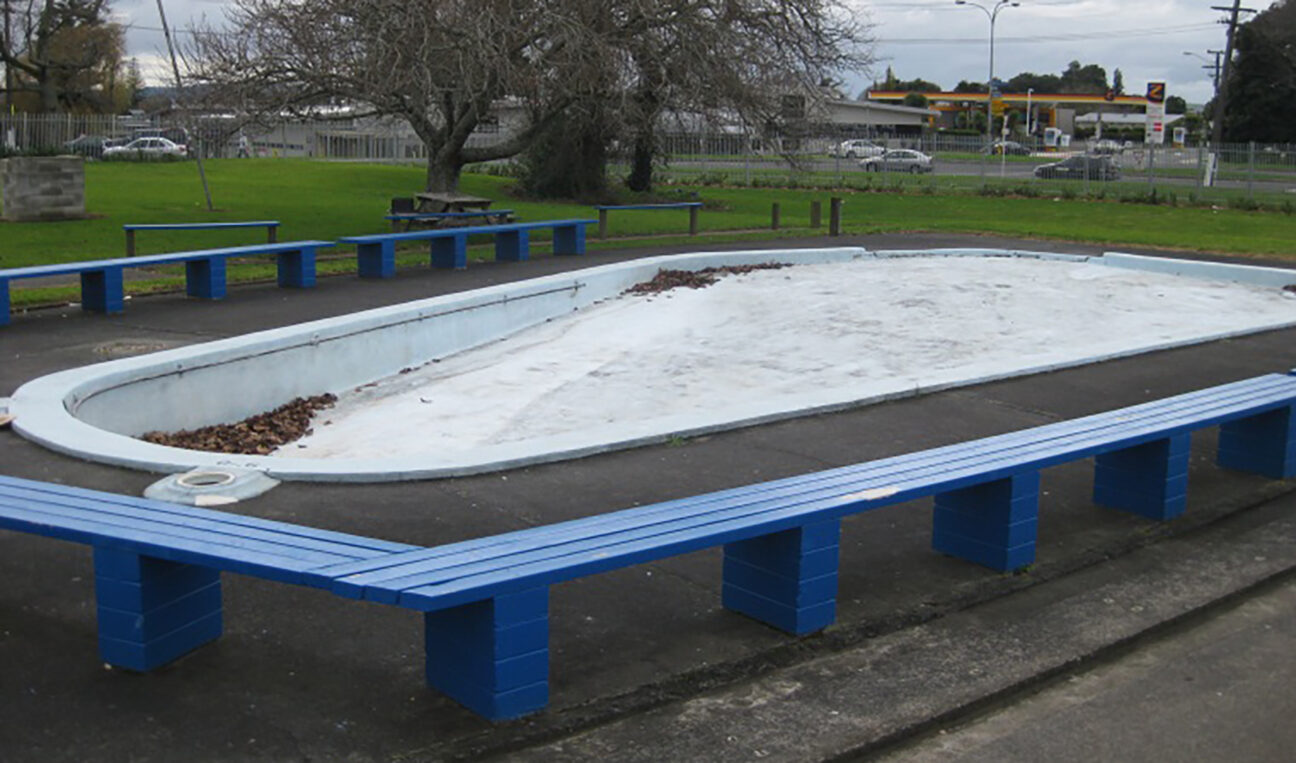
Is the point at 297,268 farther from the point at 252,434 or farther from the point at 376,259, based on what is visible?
the point at 252,434

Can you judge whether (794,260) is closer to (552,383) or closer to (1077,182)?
(552,383)

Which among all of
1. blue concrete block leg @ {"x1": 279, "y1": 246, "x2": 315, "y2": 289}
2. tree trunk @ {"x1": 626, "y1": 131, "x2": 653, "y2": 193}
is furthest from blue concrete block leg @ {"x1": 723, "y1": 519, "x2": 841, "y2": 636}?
tree trunk @ {"x1": 626, "y1": 131, "x2": 653, "y2": 193}

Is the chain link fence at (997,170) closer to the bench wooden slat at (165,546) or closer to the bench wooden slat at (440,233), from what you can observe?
the bench wooden slat at (440,233)

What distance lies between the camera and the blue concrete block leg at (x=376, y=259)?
1634 cm

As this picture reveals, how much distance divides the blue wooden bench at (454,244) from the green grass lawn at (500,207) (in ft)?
2.89

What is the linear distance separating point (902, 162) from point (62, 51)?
40.5m

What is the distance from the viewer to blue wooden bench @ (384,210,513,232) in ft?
65.6

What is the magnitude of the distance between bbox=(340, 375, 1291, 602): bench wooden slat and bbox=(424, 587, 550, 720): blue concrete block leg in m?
0.14

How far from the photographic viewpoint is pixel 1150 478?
23.0 ft

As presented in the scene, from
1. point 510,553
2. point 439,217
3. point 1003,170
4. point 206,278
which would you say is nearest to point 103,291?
point 206,278

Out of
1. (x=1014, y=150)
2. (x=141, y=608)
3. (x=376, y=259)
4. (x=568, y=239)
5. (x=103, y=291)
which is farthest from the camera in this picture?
(x=1014, y=150)

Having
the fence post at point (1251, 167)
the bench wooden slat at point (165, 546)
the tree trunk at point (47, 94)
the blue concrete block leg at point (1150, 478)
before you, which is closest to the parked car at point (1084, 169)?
the fence post at point (1251, 167)

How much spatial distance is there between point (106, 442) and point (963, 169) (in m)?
49.8

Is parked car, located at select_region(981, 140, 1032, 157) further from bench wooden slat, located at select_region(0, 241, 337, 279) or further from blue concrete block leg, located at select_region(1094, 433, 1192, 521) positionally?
blue concrete block leg, located at select_region(1094, 433, 1192, 521)
